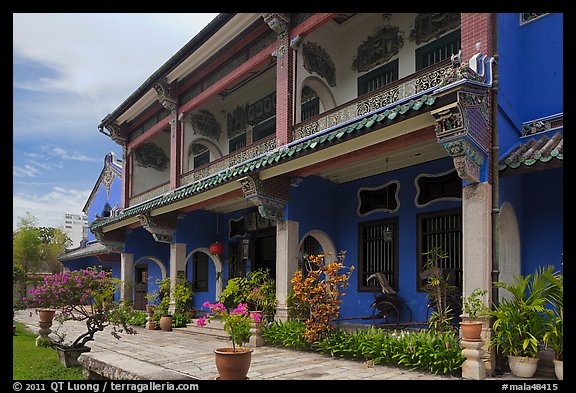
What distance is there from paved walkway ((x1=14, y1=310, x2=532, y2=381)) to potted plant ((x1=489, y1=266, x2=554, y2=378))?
30cm

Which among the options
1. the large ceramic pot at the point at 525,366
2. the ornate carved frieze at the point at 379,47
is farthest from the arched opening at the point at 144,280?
the large ceramic pot at the point at 525,366

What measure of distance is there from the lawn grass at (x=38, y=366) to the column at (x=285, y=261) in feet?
12.5

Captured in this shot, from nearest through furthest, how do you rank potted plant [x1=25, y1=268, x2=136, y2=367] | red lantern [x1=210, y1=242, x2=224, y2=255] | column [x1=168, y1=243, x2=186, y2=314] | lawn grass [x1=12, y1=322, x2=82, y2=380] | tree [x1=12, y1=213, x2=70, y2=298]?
lawn grass [x1=12, y1=322, x2=82, y2=380]
potted plant [x1=25, y1=268, x2=136, y2=367]
column [x1=168, y1=243, x2=186, y2=314]
red lantern [x1=210, y1=242, x2=224, y2=255]
tree [x1=12, y1=213, x2=70, y2=298]

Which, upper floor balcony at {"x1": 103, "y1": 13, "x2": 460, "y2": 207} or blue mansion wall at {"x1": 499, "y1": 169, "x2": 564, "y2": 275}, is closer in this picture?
blue mansion wall at {"x1": 499, "y1": 169, "x2": 564, "y2": 275}

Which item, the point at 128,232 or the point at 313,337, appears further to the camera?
the point at 128,232

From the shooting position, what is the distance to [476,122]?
702cm

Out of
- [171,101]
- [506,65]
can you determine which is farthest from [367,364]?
[171,101]

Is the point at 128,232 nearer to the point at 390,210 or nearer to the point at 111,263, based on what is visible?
the point at 111,263

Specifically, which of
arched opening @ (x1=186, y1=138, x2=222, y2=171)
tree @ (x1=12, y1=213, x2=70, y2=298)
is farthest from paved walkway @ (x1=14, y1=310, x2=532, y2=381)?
tree @ (x1=12, y1=213, x2=70, y2=298)

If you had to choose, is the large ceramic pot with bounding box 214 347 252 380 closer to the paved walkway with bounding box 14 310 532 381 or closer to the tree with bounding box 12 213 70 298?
the paved walkway with bounding box 14 310 532 381

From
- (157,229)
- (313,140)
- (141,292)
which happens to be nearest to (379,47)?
(313,140)

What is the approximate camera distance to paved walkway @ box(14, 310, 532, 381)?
684 cm

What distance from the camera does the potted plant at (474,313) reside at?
6.39 meters
